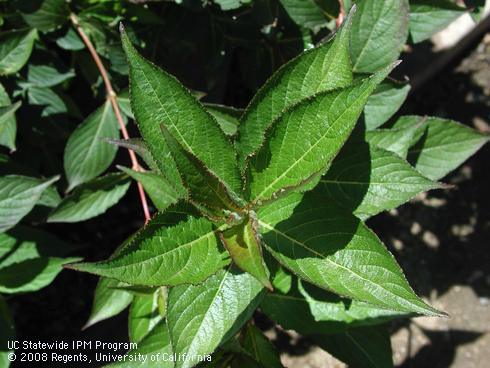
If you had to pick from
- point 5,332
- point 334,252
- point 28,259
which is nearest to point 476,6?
point 334,252

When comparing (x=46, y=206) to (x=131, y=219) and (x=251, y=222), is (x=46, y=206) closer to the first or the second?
(x=131, y=219)

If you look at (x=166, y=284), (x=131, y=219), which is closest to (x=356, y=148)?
(x=166, y=284)

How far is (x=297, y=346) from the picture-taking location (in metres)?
2.47

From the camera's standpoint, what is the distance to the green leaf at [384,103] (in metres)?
1.28

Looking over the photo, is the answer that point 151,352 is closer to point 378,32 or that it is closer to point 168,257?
point 168,257

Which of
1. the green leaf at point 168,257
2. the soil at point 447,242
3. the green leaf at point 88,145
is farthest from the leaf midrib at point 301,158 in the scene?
the soil at point 447,242

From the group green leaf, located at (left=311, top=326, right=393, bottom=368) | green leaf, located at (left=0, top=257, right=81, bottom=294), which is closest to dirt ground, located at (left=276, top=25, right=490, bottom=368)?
green leaf, located at (left=311, top=326, right=393, bottom=368)

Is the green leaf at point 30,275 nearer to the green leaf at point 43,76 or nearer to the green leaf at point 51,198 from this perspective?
the green leaf at point 51,198

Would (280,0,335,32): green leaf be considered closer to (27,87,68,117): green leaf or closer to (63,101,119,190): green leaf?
(63,101,119,190): green leaf

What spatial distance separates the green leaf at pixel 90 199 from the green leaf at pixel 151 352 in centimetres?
48

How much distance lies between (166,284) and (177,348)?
0.12 m

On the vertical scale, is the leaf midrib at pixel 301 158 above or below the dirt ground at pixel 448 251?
above

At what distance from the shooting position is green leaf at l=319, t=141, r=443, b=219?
1049 millimetres

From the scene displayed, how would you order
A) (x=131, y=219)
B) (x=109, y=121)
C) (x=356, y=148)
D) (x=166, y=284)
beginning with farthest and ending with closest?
(x=131, y=219), (x=109, y=121), (x=356, y=148), (x=166, y=284)
